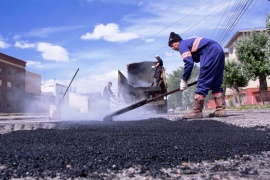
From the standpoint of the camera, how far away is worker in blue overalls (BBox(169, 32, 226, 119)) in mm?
6004

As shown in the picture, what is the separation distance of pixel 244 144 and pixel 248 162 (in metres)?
0.76

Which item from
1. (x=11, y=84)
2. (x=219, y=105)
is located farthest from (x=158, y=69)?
(x=11, y=84)

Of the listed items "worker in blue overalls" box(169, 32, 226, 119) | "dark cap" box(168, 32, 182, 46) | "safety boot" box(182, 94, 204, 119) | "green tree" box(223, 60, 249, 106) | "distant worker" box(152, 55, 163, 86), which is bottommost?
"safety boot" box(182, 94, 204, 119)

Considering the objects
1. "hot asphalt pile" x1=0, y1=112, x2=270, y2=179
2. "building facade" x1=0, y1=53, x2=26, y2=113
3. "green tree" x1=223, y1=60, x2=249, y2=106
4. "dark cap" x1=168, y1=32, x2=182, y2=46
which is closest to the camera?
"hot asphalt pile" x1=0, y1=112, x2=270, y2=179

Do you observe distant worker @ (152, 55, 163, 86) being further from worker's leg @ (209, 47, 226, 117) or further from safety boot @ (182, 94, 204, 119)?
safety boot @ (182, 94, 204, 119)

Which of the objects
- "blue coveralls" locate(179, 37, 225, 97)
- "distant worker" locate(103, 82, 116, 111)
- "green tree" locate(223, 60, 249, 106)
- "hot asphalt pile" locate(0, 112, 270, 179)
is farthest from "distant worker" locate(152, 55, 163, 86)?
"green tree" locate(223, 60, 249, 106)

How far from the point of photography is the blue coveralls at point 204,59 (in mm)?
6000

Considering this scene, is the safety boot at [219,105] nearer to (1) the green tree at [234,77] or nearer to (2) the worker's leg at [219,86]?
(2) the worker's leg at [219,86]

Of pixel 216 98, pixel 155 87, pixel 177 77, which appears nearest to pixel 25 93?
pixel 177 77

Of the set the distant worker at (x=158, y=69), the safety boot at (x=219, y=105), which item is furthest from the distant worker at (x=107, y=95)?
the safety boot at (x=219, y=105)

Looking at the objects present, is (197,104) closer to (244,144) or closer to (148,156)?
(244,144)

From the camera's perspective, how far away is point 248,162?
6.73ft

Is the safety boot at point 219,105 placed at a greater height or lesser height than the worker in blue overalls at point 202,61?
lesser

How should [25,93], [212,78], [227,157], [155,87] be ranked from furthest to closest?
[25,93] → [155,87] → [212,78] → [227,157]
